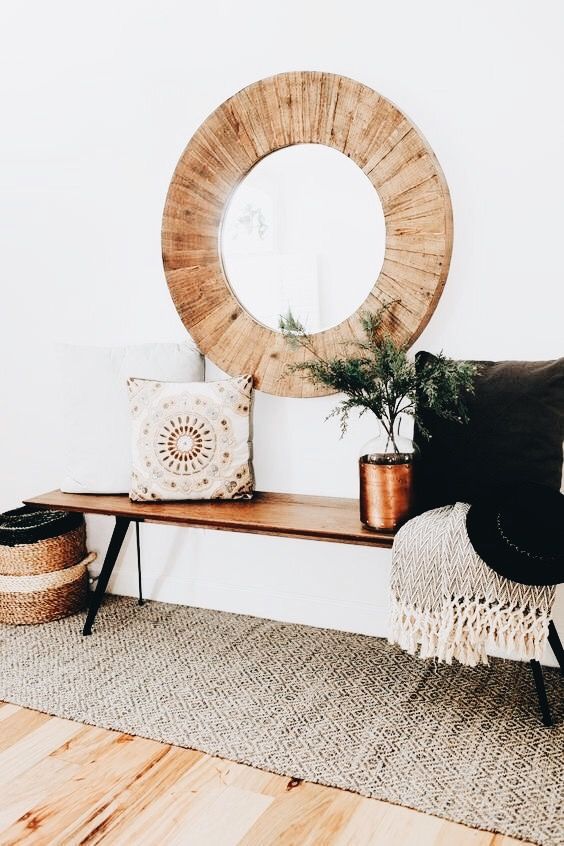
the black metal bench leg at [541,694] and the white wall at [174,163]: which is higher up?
the white wall at [174,163]

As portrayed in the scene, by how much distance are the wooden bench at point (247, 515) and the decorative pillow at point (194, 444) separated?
0.05 m

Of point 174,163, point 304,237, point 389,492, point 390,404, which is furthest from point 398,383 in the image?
point 174,163

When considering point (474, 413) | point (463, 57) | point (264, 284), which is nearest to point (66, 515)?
point (264, 284)

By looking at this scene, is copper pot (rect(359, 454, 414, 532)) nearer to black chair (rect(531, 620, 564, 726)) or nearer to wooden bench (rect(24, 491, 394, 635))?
wooden bench (rect(24, 491, 394, 635))

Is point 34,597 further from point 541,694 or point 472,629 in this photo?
point 541,694

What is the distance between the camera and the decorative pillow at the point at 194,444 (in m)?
2.19

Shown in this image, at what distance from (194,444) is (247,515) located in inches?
12.2

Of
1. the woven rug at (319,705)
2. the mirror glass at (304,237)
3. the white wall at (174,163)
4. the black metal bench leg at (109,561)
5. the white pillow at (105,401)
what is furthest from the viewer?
the white pillow at (105,401)

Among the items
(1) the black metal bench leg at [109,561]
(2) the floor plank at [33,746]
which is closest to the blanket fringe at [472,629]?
(2) the floor plank at [33,746]

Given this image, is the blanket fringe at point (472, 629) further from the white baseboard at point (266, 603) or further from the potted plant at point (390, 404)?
the white baseboard at point (266, 603)

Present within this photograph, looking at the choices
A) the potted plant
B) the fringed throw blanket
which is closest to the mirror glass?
the potted plant

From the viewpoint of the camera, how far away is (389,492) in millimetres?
1815

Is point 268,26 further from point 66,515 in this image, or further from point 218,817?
point 218,817

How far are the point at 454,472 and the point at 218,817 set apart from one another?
98 cm
